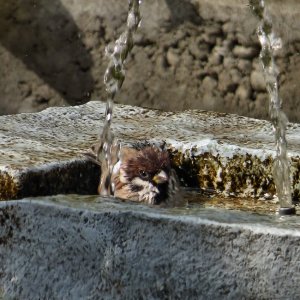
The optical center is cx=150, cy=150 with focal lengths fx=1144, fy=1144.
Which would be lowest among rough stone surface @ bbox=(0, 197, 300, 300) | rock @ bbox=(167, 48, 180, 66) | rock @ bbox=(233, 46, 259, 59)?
rough stone surface @ bbox=(0, 197, 300, 300)

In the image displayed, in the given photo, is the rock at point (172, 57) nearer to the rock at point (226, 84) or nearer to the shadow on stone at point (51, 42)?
the rock at point (226, 84)

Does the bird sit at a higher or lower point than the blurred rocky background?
lower

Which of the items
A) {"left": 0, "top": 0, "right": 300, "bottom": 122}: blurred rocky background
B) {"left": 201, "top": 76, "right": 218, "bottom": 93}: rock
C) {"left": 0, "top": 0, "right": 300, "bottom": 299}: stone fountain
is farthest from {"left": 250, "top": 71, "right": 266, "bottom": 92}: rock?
{"left": 0, "top": 0, "right": 300, "bottom": 299}: stone fountain

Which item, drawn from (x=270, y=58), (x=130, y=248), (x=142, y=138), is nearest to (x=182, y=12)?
(x=270, y=58)

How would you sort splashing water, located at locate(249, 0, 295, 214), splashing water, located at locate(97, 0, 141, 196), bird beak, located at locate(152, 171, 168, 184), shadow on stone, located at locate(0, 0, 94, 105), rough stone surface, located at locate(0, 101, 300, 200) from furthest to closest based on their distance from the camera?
1. shadow on stone, located at locate(0, 0, 94, 105)
2. splashing water, located at locate(249, 0, 295, 214)
3. splashing water, located at locate(97, 0, 141, 196)
4. bird beak, located at locate(152, 171, 168, 184)
5. rough stone surface, located at locate(0, 101, 300, 200)

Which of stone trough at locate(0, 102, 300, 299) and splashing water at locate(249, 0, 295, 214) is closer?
stone trough at locate(0, 102, 300, 299)

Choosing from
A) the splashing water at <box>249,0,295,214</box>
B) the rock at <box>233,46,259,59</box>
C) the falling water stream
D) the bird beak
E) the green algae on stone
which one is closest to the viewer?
the green algae on stone

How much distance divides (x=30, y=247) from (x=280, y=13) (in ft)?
8.24

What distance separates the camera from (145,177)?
4023 millimetres

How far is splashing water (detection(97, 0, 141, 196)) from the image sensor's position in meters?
4.17

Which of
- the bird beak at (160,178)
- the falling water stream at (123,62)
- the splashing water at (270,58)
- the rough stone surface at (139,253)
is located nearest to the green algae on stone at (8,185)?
the rough stone surface at (139,253)

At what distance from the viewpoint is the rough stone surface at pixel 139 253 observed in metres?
2.61

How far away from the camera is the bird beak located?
3.92 metres

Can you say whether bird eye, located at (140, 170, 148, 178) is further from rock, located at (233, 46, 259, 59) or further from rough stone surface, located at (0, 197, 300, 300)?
rock, located at (233, 46, 259, 59)
